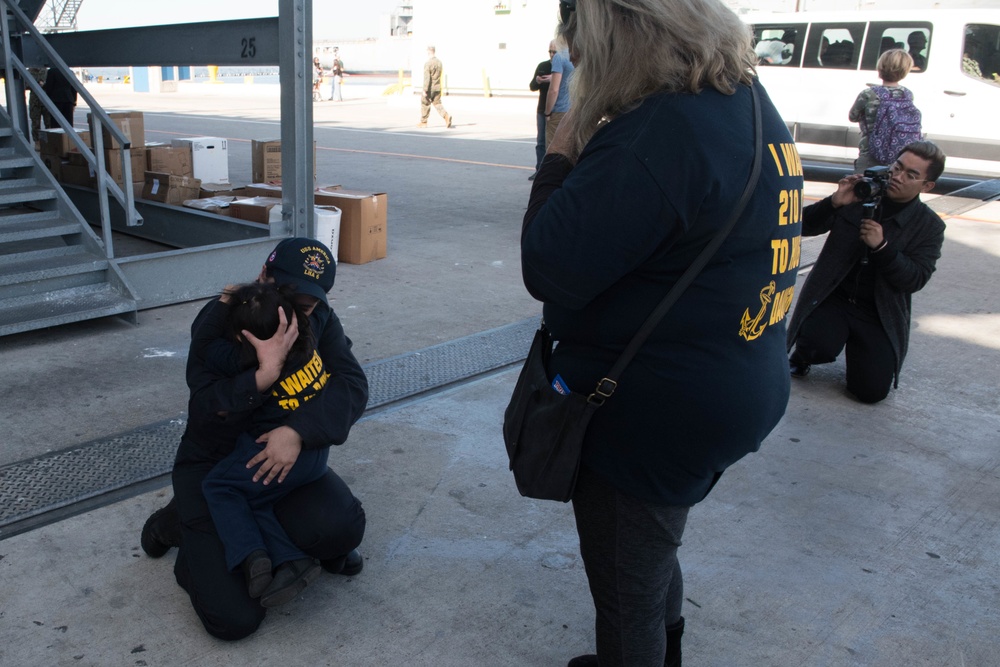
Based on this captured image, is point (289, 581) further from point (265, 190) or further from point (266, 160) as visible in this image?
point (266, 160)

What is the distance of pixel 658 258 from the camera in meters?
1.67

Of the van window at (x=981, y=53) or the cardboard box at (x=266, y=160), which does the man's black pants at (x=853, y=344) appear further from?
the van window at (x=981, y=53)

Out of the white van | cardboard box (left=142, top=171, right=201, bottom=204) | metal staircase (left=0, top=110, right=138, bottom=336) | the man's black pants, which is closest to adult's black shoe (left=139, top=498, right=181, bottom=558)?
metal staircase (left=0, top=110, right=138, bottom=336)

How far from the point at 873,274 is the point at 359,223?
357 centimetres

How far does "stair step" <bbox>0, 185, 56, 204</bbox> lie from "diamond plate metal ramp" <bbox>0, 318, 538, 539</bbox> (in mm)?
2423

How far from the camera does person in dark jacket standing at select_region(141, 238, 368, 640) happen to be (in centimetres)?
242

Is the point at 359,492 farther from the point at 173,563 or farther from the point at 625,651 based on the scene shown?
the point at 625,651

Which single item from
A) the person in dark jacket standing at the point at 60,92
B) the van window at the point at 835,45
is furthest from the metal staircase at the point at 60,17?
the van window at the point at 835,45

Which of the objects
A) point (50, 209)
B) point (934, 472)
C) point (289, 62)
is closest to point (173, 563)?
point (934, 472)

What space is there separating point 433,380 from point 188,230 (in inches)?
124

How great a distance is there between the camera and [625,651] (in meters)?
1.96

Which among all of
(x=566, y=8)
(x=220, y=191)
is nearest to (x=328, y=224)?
(x=220, y=191)

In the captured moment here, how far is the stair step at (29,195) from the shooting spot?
17.4 ft

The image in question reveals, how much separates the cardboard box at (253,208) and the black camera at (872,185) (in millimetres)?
3806
